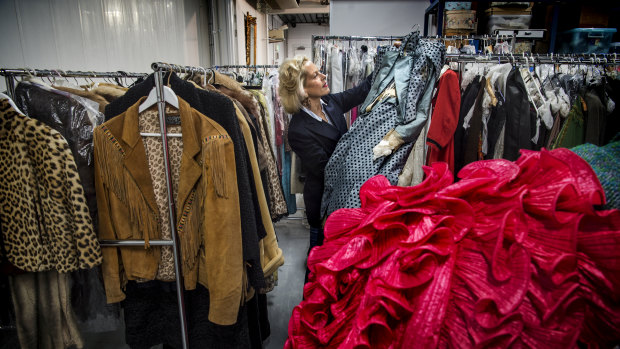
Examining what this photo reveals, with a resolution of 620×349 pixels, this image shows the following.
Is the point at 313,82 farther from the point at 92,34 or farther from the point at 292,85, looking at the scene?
the point at 92,34

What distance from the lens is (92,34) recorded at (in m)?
2.32

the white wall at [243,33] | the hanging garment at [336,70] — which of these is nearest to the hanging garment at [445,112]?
the hanging garment at [336,70]

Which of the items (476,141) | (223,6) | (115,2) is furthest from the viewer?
(223,6)

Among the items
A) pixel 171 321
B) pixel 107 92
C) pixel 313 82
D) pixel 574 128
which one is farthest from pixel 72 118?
pixel 574 128

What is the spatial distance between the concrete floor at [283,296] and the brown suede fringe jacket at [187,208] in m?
1.04

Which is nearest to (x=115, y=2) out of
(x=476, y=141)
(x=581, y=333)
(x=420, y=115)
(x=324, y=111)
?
(x=324, y=111)

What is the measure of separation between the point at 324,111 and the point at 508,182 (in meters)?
1.71

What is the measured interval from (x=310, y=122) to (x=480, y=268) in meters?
1.66

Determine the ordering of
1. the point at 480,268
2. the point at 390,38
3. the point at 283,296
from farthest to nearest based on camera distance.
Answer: the point at 390,38
the point at 283,296
the point at 480,268

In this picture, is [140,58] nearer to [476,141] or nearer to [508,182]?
[476,141]

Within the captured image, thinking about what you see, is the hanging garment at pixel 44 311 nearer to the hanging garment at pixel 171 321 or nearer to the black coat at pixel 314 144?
the hanging garment at pixel 171 321

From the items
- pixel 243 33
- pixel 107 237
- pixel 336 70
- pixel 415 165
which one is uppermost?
pixel 243 33

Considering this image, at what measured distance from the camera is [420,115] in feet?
4.93

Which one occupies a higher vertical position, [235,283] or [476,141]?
[476,141]
